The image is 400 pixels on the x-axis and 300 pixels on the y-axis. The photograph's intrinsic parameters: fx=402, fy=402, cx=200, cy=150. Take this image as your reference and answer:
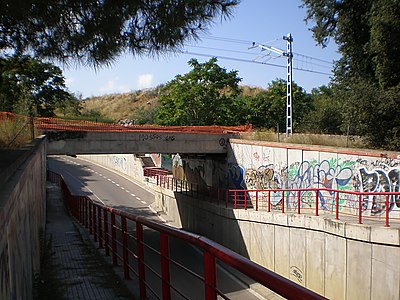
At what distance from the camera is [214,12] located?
6.85m

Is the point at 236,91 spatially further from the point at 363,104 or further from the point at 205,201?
the point at 363,104

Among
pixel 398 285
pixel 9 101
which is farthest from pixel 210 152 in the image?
pixel 398 285

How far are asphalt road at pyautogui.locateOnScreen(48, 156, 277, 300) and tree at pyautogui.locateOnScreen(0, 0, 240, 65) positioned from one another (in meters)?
8.11

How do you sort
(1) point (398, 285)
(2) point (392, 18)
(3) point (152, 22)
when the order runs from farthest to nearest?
1. (2) point (392, 18)
2. (1) point (398, 285)
3. (3) point (152, 22)

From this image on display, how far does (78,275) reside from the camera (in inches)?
265

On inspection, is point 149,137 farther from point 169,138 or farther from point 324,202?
point 324,202

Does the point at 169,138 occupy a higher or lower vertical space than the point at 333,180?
higher

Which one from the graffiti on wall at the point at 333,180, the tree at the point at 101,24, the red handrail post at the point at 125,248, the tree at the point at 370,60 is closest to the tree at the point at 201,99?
the graffiti on wall at the point at 333,180

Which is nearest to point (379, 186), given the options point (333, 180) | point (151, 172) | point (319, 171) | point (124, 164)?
point (333, 180)

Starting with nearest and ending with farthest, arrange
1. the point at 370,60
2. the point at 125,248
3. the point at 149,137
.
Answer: the point at 125,248 → the point at 370,60 → the point at 149,137

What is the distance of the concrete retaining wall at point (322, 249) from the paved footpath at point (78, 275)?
26.6 ft

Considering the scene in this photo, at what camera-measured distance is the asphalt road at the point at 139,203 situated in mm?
14445

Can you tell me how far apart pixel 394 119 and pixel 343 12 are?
6.43m

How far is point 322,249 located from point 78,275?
9.88 m
